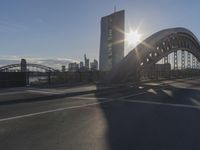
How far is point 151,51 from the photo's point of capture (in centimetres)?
4297

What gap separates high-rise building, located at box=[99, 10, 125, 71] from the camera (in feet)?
125

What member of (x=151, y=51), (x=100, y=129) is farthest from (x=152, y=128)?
(x=151, y=51)

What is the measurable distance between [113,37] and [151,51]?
7346 mm

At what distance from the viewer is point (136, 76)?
117 ft

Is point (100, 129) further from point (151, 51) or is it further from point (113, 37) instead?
point (151, 51)

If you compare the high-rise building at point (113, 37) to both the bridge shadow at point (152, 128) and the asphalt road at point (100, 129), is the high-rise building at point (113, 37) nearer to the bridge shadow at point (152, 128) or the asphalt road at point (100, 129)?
the bridge shadow at point (152, 128)

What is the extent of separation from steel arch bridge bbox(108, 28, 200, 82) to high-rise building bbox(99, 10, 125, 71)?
1730 millimetres

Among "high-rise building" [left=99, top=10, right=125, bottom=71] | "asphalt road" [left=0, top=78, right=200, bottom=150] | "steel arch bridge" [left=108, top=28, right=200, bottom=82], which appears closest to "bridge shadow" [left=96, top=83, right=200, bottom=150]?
"asphalt road" [left=0, top=78, right=200, bottom=150]

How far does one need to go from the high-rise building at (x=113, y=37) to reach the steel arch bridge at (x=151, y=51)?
1730 millimetres

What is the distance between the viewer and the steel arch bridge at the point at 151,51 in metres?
35.1

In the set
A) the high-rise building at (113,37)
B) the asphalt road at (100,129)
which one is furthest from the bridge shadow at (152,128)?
the high-rise building at (113,37)

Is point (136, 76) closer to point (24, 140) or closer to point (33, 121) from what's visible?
point (33, 121)

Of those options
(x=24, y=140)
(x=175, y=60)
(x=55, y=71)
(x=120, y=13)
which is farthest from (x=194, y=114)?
(x=175, y=60)

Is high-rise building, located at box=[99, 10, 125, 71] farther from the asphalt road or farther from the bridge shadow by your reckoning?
the asphalt road
